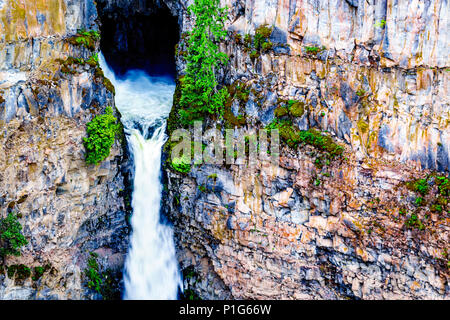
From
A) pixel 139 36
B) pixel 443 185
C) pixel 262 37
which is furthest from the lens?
pixel 139 36

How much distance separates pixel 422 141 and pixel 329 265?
217 inches

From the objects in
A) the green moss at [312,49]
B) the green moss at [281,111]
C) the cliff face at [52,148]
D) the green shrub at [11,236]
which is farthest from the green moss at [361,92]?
the green shrub at [11,236]

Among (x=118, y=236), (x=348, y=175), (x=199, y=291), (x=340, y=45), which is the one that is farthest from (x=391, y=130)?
(x=118, y=236)

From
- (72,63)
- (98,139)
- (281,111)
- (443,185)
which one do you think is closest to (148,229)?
(98,139)

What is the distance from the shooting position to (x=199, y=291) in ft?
52.0

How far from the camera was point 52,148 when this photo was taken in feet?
41.9

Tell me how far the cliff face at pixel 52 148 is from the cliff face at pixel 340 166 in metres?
3.90

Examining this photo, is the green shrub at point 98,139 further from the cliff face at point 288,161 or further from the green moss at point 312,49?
the green moss at point 312,49

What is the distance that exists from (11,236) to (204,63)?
29.8 ft

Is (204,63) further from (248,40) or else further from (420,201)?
(420,201)

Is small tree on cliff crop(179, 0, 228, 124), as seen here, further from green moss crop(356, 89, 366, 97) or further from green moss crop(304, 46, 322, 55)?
green moss crop(356, 89, 366, 97)

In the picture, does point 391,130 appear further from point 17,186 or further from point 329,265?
point 17,186

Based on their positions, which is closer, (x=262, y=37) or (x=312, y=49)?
(x=312, y=49)

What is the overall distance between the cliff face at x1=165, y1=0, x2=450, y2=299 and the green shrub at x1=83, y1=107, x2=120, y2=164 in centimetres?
303
